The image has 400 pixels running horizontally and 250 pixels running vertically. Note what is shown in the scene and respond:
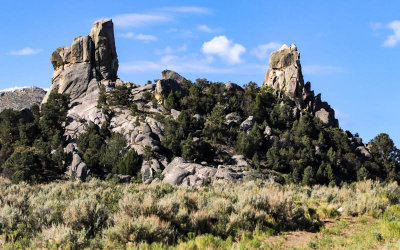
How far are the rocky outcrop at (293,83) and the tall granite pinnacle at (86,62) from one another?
5171cm

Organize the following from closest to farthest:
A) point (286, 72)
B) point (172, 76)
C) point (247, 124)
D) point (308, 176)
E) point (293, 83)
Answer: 1. point (308, 176)
2. point (247, 124)
3. point (172, 76)
4. point (293, 83)
5. point (286, 72)

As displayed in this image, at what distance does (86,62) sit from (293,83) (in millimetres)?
61856

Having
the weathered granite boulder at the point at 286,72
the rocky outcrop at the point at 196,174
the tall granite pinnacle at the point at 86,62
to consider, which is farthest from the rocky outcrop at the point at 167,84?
the weathered granite boulder at the point at 286,72

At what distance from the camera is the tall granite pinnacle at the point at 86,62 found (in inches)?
3628

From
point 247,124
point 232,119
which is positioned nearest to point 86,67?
point 232,119

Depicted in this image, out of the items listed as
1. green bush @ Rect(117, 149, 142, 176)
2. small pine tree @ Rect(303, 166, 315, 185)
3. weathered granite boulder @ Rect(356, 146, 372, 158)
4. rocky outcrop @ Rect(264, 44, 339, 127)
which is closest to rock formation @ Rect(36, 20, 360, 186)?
rocky outcrop @ Rect(264, 44, 339, 127)

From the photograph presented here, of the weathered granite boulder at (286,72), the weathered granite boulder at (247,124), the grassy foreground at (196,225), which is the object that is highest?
the weathered granite boulder at (286,72)

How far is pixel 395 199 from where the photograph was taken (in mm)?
17812

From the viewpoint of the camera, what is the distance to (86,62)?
314 ft

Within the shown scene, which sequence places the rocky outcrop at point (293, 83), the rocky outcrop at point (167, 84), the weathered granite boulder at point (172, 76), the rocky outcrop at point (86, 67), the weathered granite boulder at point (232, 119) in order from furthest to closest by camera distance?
the rocky outcrop at point (293, 83) → the weathered granite boulder at point (172, 76) → the rocky outcrop at point (86, 67) → the rocky outcrop at point (167, 84) → the weathered granite boulder at point (232, 119)

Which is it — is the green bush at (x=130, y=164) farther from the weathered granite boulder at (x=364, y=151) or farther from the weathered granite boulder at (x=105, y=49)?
the weathered granite boulder at (x=364, y=151)

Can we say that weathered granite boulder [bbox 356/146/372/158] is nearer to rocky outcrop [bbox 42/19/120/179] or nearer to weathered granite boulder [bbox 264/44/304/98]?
weathered granite boulder [bbox 264/44/304/98]

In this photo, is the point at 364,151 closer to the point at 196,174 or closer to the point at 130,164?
the point at 196,174

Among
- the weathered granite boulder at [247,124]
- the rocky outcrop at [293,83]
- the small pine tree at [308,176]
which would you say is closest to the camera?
the small pine tree at [308,176]
